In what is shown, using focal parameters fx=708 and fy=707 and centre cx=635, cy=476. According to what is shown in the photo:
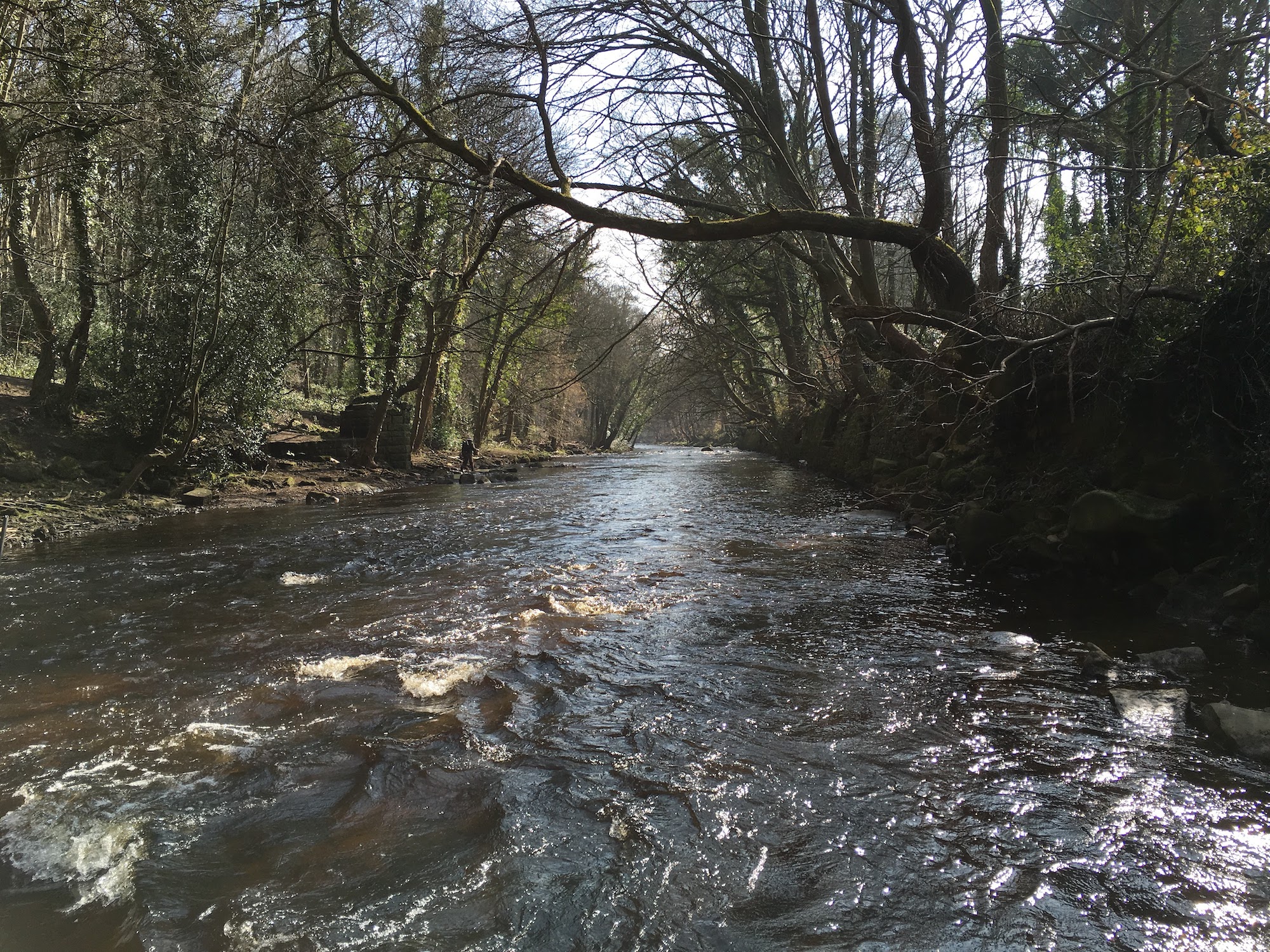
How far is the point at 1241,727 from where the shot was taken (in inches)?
137

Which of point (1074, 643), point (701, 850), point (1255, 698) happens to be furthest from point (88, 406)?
point (1255, 698)

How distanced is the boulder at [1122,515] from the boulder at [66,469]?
13.8 m

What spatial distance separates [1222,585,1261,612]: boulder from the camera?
4812 mm

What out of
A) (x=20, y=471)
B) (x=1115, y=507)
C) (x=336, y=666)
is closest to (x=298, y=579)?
(x=336, y=666)

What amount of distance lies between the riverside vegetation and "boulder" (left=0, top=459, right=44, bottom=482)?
2 cm

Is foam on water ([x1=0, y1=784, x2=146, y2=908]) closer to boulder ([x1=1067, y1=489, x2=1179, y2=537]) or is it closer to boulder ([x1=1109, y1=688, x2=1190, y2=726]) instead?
boulder ([x1=1109, y1=688, x2=1190, y2=726])

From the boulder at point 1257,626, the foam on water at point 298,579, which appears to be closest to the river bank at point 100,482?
the foam on water at point 298,579

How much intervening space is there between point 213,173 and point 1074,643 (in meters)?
14.7

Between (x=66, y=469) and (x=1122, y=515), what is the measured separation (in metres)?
14.2

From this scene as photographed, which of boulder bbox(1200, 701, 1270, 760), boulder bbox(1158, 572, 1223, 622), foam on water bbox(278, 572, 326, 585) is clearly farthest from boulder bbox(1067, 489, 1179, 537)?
foam on water bbox(278, 572, 326, 585)

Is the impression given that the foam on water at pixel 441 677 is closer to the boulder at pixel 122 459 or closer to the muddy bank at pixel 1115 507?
the muddy bank at pixel 1115 507

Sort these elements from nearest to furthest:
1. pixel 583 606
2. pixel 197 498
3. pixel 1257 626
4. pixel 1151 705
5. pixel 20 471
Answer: pixel 1151 705, pixel 1257 626, pixel 583 606, pixel 20 471, pixel 197 498

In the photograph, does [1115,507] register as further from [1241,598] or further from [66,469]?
[66,469]

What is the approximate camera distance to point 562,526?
11.5 meters
